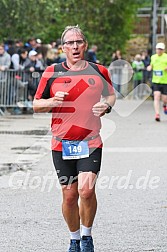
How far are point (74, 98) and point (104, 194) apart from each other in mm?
3598

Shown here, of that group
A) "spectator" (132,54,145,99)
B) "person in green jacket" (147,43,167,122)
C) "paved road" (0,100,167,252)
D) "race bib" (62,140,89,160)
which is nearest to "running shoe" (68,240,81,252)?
"paved road" (0,100,167,252)

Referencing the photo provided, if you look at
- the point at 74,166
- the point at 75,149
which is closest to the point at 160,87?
the point at 74,166

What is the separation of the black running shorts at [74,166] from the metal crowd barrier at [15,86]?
1552 centimetres

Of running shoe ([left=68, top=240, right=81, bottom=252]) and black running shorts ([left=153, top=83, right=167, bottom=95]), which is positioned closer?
running shoe ([left=68, top=240, right=81, bottom=252])

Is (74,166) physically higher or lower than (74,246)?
higher

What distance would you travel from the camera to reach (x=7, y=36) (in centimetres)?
3189

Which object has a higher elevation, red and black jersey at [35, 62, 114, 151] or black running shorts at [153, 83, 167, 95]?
red and black jersey at [35, 62, 114, 151]

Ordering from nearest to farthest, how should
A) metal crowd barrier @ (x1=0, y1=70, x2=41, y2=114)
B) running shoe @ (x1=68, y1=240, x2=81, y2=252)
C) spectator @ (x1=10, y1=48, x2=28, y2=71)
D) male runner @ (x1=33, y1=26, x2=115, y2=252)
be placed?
male runner @ (x1=33, y1=26, x2=115, y2=252) < running shoe @ (x1=68, y1=240, x2=81, y2=252) < metal crowd barrier @ (x1=0, y1=70, x2=41, y2=114) < spectator @ (x1=10, y1=48, x2=28, y2=71)

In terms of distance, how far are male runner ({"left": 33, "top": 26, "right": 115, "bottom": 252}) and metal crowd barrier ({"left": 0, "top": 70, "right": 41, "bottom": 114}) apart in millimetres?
15505

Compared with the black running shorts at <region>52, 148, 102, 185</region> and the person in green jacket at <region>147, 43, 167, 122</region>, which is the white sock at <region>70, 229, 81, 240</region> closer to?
the black running shorts at <region>52, 148, 102, 185</region>

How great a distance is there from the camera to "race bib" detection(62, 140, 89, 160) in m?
7.20

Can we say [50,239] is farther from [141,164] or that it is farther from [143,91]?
[143,91]

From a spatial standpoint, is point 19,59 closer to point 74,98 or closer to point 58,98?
point 74,98

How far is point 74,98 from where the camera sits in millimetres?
7172
